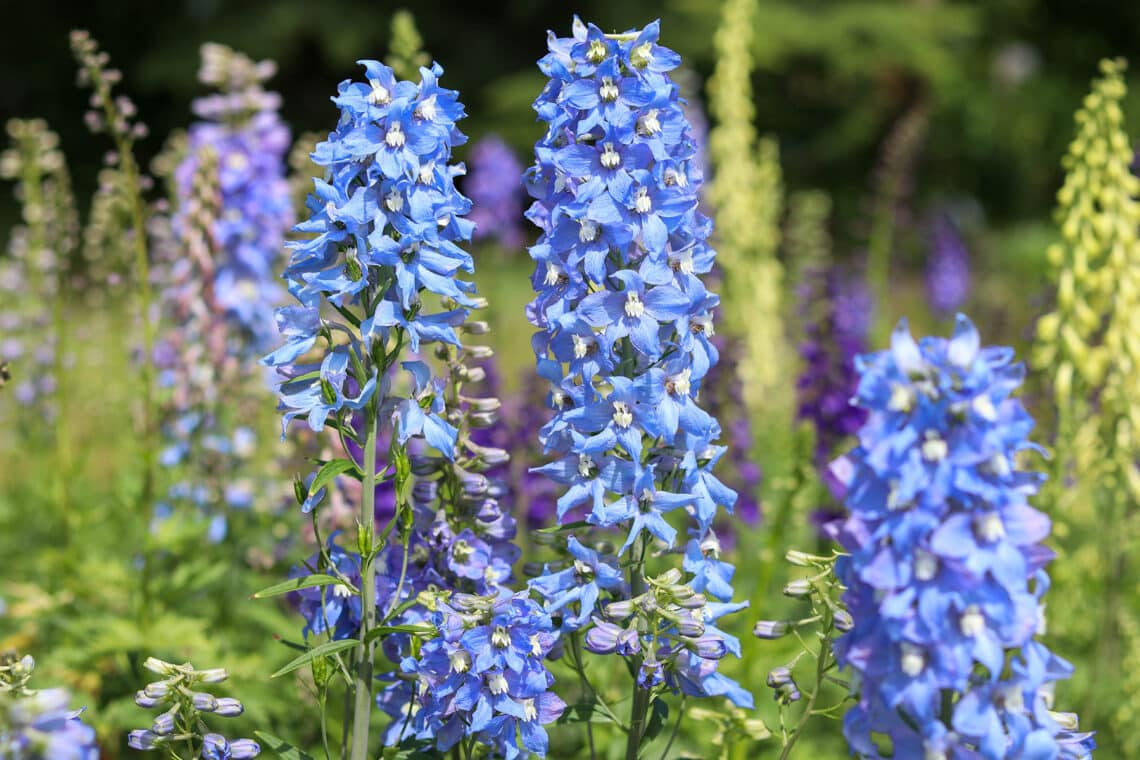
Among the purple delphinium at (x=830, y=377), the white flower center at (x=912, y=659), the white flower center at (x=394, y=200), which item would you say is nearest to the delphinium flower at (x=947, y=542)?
the white flower center at (x=912, y=659)

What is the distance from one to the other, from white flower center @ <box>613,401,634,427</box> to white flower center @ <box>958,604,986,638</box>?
892 mm

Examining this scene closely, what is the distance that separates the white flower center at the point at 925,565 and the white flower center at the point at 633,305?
863 mm

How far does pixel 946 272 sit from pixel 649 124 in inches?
360

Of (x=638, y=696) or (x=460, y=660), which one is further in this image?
(x=638, y=696)

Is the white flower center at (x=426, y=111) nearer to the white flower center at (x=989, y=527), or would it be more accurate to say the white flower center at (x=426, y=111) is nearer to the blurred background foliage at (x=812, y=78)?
the white flower center at (x=989, y=527)

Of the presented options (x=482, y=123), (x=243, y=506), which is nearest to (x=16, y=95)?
(x=482, y=123)

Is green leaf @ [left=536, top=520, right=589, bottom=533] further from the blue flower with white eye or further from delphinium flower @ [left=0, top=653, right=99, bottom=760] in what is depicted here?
delphinium flower @ [left=0, top=653, right=99, bottom=760]

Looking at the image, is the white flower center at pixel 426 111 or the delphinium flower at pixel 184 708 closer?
the delphinium flower at pixel 184 708

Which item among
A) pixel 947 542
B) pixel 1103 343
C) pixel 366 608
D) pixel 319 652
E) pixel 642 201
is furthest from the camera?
pixel 1103 343

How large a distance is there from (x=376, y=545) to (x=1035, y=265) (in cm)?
1528

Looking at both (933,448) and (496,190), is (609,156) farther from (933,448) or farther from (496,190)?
(496,190)

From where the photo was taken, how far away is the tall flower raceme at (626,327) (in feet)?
8.91

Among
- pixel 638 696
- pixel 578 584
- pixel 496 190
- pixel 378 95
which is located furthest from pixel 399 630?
pixel 496 190

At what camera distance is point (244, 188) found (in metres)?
5.43
